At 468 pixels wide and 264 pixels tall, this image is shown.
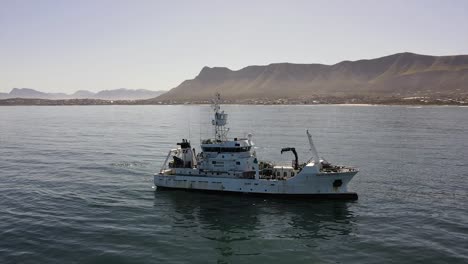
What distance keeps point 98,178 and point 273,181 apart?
23.7m

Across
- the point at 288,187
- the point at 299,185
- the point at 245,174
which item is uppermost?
the point at 245,174

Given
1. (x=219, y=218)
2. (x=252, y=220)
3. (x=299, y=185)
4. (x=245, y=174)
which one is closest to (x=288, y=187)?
(x=299, y=185)

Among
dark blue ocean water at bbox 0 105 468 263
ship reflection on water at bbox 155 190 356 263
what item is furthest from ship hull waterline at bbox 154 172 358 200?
dark blue ocean water at bbox 0 105 468 263

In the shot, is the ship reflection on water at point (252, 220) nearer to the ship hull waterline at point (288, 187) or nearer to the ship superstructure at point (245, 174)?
the ship hull waterline at point (288, 187)

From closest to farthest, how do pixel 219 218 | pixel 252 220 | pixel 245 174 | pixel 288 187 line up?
pixel 252 220 → pixel 219 218 → pixel 288 187 → pixel 245 174

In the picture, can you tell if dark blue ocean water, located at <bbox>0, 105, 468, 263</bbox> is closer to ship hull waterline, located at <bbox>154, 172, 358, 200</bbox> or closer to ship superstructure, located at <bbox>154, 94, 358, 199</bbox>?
ship hull waterline, located at <bbox>154, 172, 358, 200</bbox>

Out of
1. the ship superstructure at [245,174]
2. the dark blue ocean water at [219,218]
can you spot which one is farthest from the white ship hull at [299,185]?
the dark blue ocean water at [219,218]

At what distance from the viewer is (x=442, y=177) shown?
165ft

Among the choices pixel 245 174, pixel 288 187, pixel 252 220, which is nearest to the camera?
pixel 252 220

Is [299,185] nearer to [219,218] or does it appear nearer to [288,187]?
[288,187]

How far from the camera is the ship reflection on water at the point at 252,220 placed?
31.3m

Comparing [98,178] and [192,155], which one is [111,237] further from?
[98,178]

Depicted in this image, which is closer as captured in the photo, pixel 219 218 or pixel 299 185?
pixel 219 218

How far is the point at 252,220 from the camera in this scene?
36000 mm
